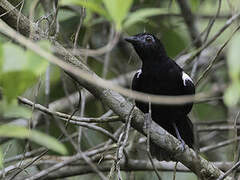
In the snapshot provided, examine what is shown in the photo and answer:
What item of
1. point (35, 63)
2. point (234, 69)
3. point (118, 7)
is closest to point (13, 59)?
point (35, 63)

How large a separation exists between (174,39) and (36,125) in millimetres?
1888

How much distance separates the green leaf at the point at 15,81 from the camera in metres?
1.65

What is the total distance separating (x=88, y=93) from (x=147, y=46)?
3.79 feet

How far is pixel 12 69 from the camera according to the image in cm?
161

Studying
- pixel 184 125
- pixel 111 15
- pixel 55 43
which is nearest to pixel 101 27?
pixel 184 125

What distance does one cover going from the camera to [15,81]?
1.70 m

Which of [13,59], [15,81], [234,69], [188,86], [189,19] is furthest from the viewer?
[189,19]

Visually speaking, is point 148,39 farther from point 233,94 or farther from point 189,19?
point 233,94

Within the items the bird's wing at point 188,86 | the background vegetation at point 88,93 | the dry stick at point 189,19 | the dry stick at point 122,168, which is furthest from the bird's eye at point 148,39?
the dry stick at point 189,19

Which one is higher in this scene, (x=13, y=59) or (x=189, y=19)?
(x=189, y=19)

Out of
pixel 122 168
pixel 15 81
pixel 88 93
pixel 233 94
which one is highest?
pixel 88 93

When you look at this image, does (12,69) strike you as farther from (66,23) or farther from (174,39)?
(174,39)

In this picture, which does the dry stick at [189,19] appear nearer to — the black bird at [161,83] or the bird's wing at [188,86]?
the black bird at [161,83]

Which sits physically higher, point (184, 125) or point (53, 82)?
point (53, 82)
